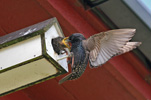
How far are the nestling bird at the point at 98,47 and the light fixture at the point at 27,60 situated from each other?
0.14 meters

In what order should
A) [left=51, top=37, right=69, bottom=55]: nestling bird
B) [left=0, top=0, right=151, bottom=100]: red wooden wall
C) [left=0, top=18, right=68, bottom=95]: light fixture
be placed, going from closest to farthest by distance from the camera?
1. [left=0, top=18, right=68, bottom=95]: light fixture
2. [left=51, top=37, right=69, bottom=55]: nestling bird
3. [left=0, top=0, right=151, bottom=100]: red wooden wall

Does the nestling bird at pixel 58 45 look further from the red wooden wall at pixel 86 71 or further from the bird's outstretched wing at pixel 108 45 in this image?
the red wooden wall at pixel 86 71

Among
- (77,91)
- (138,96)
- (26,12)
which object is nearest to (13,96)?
(77,91)

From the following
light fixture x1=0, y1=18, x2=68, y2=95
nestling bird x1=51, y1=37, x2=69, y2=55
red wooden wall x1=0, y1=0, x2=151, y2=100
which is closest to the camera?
light fixture x1=0, y1=18, x2=68, y2=95

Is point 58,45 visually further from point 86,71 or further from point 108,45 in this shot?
point 86,71

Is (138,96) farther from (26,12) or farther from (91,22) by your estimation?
(26,12)

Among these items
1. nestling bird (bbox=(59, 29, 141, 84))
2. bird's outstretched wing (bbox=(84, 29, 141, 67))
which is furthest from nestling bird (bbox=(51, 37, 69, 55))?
bird's outstretched wing (bbox=(84, 29, 141, 67))

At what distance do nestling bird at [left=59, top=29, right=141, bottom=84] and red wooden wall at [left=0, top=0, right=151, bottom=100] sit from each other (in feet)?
1.45

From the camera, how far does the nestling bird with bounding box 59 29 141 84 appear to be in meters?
1.95

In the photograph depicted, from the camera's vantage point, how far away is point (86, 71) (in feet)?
8.95

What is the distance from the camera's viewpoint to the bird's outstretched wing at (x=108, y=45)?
193 centimetres

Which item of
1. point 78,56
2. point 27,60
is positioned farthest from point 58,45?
point 27,60

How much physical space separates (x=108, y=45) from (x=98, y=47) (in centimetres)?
8

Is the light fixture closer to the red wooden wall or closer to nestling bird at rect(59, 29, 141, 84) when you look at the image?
nestling bird at rect(59, 29, 141, 84)
